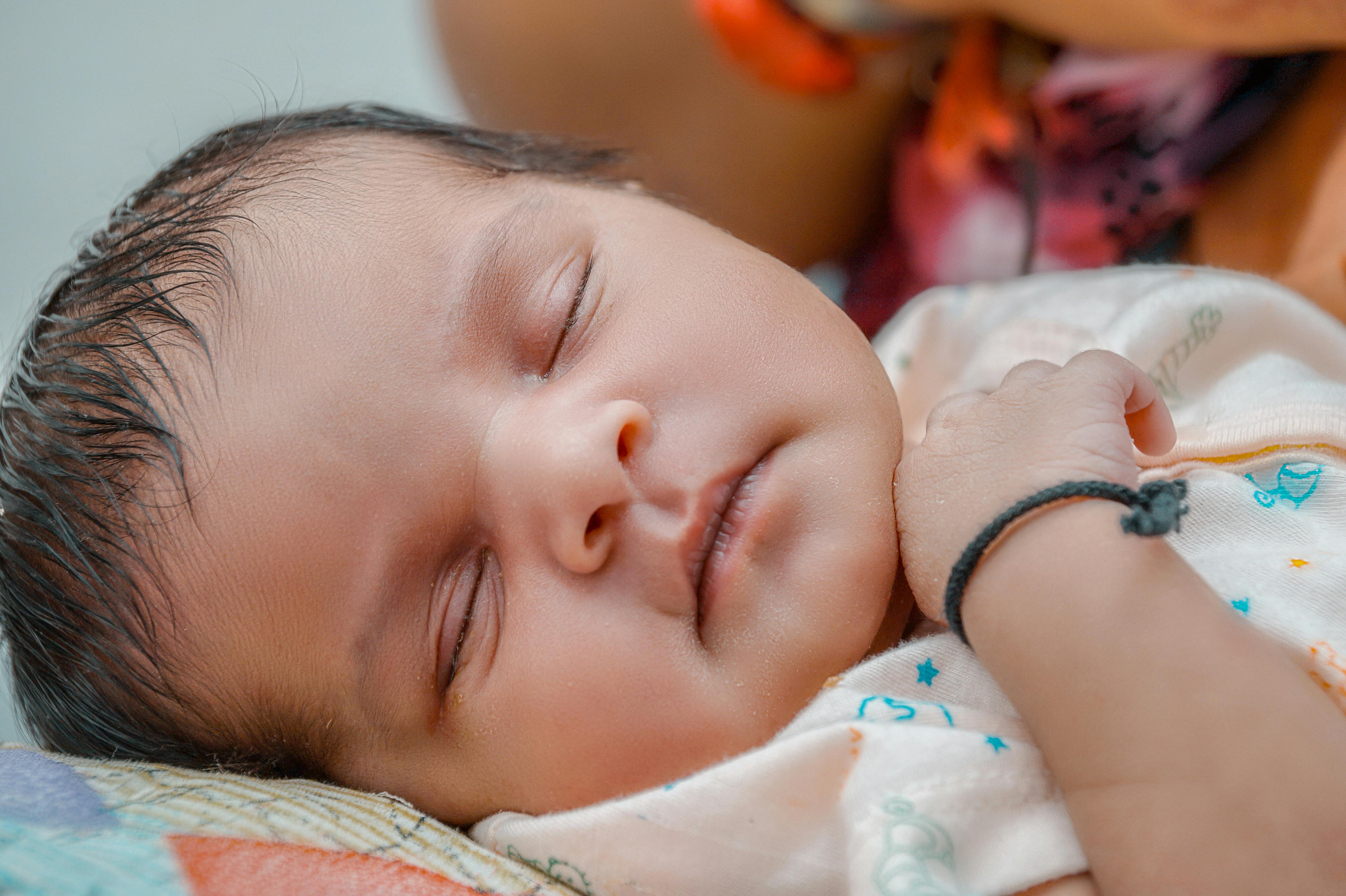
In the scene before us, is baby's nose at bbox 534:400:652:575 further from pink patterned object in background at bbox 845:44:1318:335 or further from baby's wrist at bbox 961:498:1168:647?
pink patterned object in background at bbox 845:44:1318:335

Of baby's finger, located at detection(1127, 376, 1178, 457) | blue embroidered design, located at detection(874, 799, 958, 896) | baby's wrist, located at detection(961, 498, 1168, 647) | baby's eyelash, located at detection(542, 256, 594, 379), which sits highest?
baby's eyelash, located at detection(542, 256, 594, 379)

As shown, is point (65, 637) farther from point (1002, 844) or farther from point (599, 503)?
point (1002, 844)

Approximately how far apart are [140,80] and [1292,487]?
7.24 feet

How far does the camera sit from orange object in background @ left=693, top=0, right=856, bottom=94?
1.45 m

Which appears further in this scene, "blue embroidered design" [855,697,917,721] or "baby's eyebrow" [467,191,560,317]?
"baby's eyebrow" [467,191,560,317]

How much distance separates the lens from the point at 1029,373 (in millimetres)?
834

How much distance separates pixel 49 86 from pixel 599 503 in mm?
1954

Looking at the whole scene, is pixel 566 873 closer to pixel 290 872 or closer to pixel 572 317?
pixel 290 872

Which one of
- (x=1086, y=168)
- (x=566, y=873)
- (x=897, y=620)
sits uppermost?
(x=1086, y=168)

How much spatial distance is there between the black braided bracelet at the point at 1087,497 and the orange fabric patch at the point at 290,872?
0.42 meters

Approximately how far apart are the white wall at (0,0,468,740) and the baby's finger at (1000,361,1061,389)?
1.33m

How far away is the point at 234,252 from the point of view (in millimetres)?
847

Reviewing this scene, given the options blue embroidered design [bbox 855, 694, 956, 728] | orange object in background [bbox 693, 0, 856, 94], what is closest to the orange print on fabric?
blue embroidered design [bbox 855, 694, 956, 728]

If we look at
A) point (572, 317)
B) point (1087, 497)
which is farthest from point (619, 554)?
point (1087, 497)
